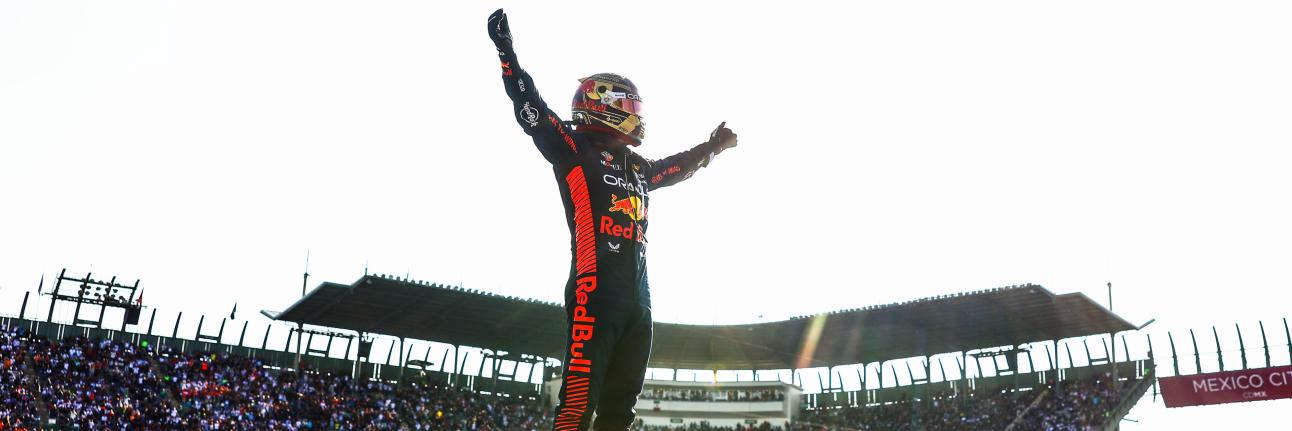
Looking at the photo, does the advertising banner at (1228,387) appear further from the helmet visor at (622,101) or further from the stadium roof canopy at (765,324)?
the helmet visor at (622,101)

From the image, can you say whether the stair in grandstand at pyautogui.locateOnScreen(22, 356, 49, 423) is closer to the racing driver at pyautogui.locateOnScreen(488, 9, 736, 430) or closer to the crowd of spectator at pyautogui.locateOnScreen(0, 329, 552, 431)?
the crowd of spectator at pyautogui.locateOnScreen(0, 329, 552, 431)

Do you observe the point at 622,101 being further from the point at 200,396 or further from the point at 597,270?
the point at 200,396

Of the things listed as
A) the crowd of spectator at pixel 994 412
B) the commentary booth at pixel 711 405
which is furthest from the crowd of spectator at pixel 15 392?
the crowd of spectator at pixel 994 412

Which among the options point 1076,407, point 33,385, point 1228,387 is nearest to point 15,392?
point 33,385

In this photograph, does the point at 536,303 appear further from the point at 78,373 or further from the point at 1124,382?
the point at 1124,382

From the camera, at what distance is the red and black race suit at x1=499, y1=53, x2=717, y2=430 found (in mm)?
7629

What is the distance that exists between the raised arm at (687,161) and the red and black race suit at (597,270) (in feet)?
1.70

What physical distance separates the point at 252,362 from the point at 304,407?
5.48m

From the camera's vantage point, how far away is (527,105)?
313 inches

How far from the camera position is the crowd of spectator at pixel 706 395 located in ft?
194

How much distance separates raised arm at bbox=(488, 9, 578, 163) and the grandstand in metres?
34.6

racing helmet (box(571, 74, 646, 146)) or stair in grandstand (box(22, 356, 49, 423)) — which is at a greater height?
racing helmet (box(571, 74, 646, 146))

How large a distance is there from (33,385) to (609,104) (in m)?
37.8

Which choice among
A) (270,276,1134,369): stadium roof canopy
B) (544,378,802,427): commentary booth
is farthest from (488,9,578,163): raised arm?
(544,378,802,427): commentary booth
